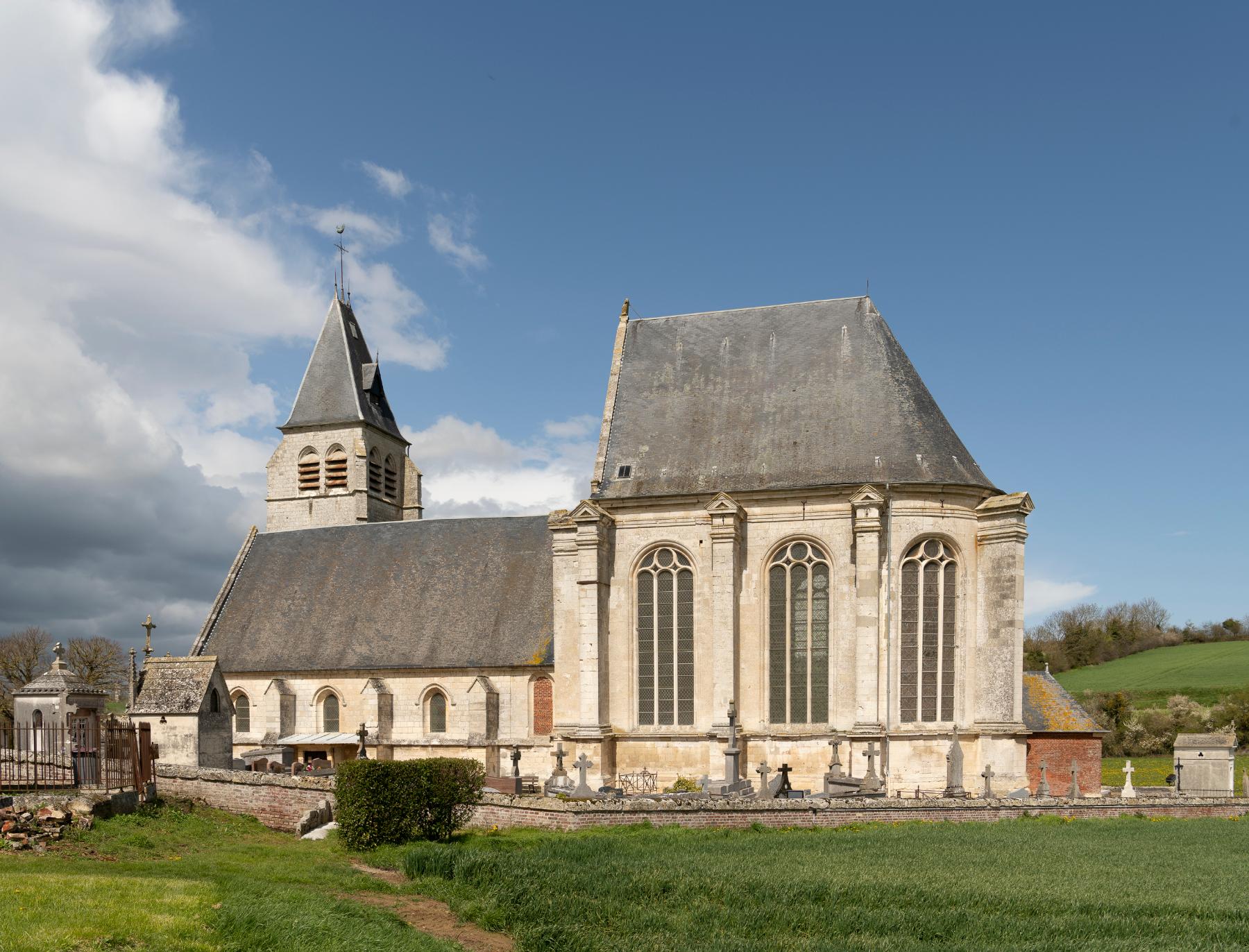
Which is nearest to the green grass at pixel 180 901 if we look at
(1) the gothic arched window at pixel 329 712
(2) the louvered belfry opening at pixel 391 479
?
(1) the gothic arched window at pixel 329 712

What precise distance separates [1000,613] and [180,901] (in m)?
20.0

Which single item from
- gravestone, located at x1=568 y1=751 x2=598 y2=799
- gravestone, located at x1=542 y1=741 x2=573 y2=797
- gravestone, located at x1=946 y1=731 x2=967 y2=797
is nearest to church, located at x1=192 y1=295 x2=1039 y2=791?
gravestone, located at x1=946 y1=731 x2=967 y2=797

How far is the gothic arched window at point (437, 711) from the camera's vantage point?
3172 cm

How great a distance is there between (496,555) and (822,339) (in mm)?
12583

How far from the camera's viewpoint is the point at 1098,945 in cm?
973

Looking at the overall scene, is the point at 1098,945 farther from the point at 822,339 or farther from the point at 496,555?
the point at 496,555

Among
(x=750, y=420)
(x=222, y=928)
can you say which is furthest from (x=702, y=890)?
(x=750, y=420)

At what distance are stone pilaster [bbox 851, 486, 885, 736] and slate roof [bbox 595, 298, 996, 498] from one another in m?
0.95

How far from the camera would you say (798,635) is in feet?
85.3

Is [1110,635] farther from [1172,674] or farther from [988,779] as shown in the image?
[988,779]

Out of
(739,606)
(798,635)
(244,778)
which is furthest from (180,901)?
(798,635)

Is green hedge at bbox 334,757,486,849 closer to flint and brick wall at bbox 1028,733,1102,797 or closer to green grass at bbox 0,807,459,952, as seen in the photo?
green grass at bbox 0,807,459,952

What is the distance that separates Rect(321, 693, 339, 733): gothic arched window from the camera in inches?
1288

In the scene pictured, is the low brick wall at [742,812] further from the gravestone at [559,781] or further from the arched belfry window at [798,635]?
the arched belfry window at [798,635]
